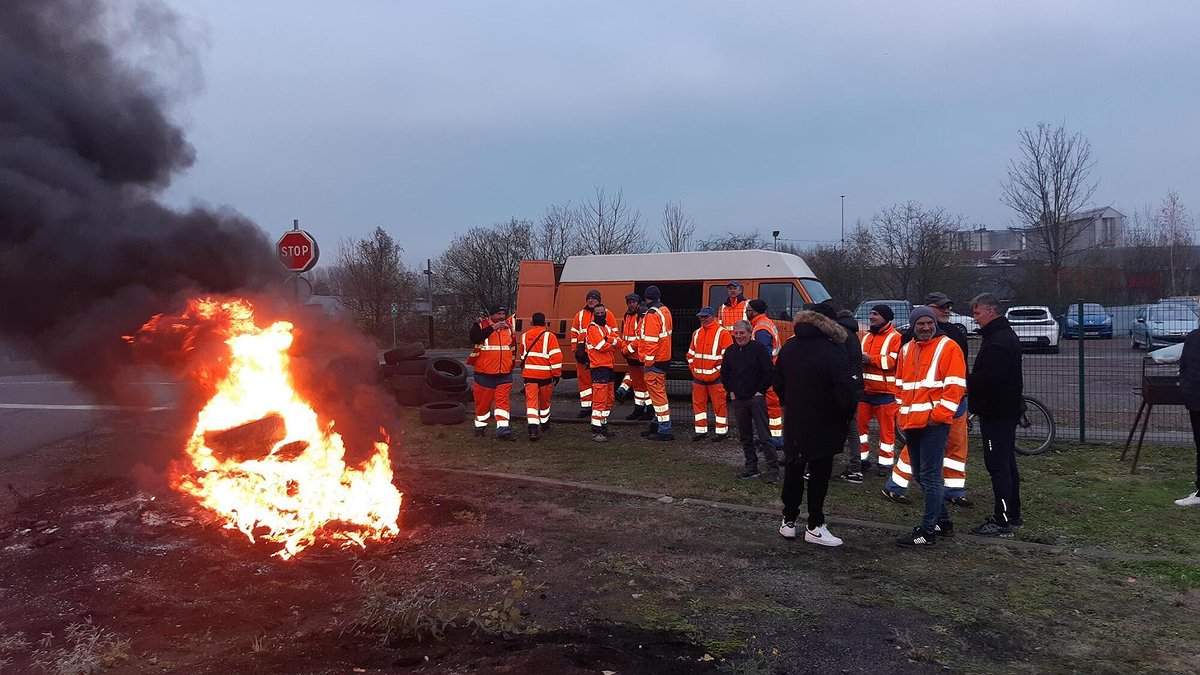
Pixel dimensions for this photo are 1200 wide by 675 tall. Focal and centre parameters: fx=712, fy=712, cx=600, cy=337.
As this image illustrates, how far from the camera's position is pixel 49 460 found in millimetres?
9391

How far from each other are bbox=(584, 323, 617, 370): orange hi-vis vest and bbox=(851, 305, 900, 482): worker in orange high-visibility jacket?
3.60 m

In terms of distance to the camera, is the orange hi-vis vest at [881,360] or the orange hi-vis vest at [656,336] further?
the orange hi-vis vest at [656,336]

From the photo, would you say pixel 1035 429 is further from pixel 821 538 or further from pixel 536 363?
pixel 536 363

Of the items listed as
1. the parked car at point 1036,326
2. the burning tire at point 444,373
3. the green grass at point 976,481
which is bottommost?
the green grass at point 976,481

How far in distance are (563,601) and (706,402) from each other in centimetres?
546

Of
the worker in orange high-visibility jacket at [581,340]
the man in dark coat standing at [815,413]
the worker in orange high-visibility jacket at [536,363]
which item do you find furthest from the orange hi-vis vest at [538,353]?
the man in dark coat standing at [815,413]

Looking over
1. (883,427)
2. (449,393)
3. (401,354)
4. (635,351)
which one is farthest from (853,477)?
(401,354)

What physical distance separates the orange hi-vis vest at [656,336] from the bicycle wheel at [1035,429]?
4621 millimetres

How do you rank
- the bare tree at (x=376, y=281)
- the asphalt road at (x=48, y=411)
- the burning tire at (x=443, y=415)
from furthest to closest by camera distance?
1. the bare tree at (x=376, y=281)
2. the burning tire at (x=443, y=415)
3. the asphalt road at (x=48, y=411)

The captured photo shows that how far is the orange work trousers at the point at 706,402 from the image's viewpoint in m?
9.45

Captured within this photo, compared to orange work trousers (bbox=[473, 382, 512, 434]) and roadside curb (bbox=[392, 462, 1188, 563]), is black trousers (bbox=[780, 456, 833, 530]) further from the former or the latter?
orange work trousers (bbox=[473, 382, 512, 434])

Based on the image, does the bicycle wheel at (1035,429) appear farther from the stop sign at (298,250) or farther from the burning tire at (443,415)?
the stop sign at (298,250)

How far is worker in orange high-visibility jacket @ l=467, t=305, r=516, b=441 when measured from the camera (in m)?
9.79

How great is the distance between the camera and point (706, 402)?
385 inches
